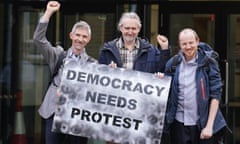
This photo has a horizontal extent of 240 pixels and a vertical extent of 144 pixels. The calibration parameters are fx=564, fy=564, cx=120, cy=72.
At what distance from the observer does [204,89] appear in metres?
4.59

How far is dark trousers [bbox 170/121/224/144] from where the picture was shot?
4680 mm

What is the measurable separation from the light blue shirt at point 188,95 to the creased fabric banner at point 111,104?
4.9 inches

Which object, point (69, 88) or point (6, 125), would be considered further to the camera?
point (6, 125)

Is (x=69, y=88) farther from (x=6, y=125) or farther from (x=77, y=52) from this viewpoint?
(x=6, y=125)

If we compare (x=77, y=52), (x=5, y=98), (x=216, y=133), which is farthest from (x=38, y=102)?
(x=216, y=133)

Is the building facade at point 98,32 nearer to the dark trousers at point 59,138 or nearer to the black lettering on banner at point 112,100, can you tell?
the dark trousers at point 59,138

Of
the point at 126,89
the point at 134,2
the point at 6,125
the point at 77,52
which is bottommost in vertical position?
the point at 6,125

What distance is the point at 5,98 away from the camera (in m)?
8.21

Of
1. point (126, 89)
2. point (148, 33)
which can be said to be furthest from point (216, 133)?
point (148, 33)

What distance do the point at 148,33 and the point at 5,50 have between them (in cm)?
210

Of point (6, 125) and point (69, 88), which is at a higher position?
point (69, 88)

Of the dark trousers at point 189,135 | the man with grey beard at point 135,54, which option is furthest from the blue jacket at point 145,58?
the dark trousers at point 189,135

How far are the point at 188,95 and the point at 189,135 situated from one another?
344 millimetres

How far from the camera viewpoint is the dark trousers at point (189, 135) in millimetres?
4680
